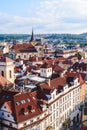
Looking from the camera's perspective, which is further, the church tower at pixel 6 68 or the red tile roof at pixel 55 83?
the church tower at pixel 6 68

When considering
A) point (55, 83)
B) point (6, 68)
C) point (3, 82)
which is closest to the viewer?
point (3, 82)

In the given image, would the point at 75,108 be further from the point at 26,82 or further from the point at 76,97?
the point at 26,82

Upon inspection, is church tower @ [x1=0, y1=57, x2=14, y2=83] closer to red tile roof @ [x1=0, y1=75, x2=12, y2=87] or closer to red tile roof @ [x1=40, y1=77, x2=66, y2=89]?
red tile roof @ [x1=0, y1=75, x2=12, y2=87]

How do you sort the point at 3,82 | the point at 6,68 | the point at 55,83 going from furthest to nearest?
1. the point at 6,68
2. the point at 55,83
3. the point at 3,82

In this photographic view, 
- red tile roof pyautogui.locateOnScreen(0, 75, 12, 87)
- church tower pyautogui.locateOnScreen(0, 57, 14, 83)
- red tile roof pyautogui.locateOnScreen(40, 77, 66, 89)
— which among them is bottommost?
red tile roof pyautogui.locateOnScreen(40, 77, 66, 89)

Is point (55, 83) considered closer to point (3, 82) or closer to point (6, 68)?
point (3, 82)

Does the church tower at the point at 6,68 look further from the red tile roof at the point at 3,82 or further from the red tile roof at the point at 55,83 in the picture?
the red tile roof at the point at 55,83

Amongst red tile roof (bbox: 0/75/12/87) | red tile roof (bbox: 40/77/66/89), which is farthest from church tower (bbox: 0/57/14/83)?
red tile roof (bbox: 40/77/66/89)

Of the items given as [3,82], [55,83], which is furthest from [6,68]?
[55,83]

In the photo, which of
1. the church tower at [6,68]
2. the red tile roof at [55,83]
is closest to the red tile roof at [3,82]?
the church tower at [6,68]

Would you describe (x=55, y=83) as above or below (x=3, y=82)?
below

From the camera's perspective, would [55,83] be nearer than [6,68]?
Yes

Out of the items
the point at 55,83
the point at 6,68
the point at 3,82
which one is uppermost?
the point at 6,68

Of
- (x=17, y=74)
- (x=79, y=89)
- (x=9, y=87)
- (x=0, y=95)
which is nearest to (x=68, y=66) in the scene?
(x=17, y=74)
